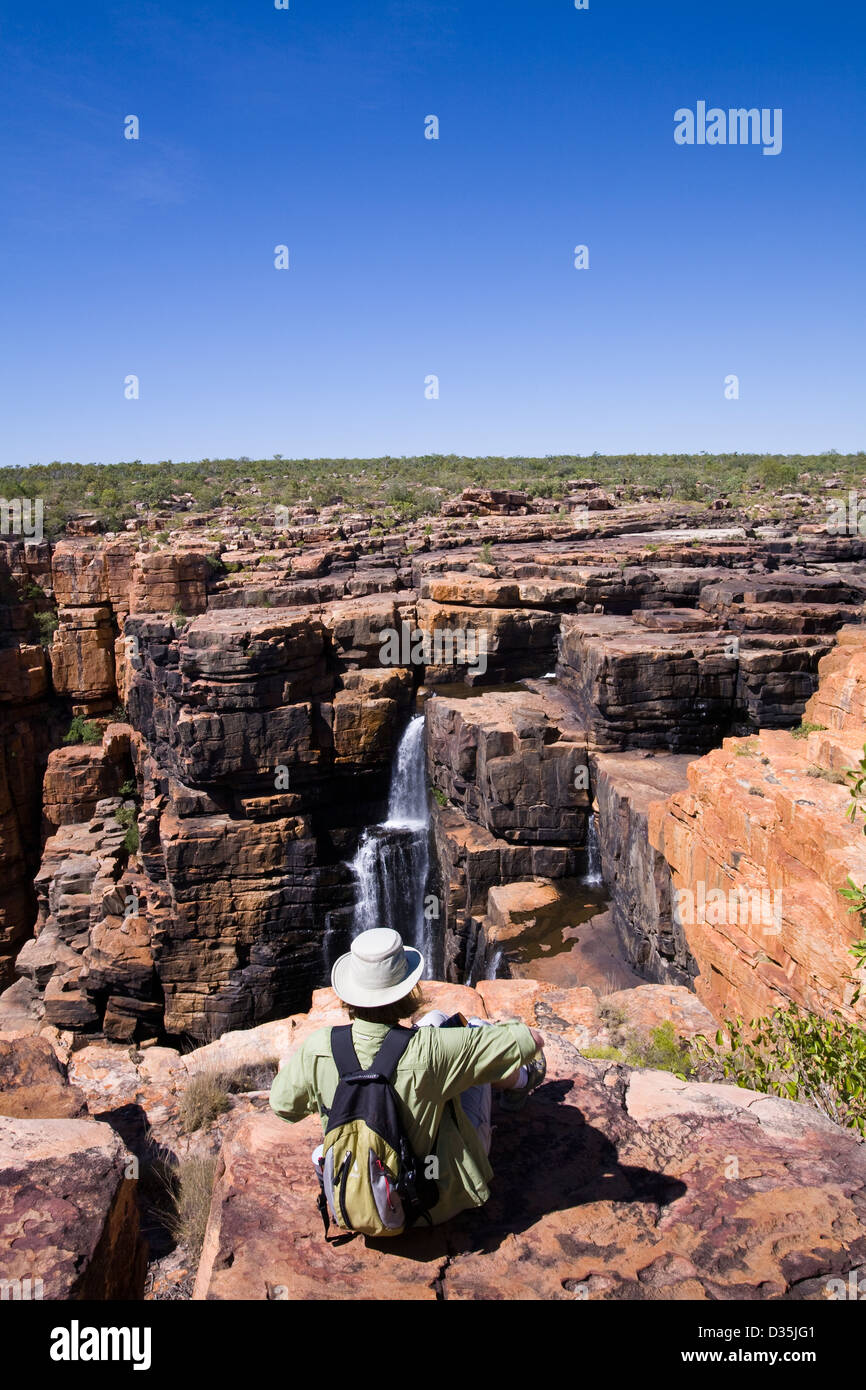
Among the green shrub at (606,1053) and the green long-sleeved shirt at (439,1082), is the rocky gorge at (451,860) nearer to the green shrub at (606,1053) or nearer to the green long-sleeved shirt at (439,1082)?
the green shrub at (606,1053)

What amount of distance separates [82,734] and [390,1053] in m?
25.5

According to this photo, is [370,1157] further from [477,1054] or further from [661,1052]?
[661,1052]

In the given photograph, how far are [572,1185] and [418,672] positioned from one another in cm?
1643

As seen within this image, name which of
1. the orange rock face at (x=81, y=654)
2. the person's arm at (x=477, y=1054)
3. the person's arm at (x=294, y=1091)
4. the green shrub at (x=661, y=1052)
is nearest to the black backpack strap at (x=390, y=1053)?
the person's arm at (x=477, y=1054)

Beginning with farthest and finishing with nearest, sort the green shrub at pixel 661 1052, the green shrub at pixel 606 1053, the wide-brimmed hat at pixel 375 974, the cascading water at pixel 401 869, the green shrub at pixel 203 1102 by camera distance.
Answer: the cascading water at pixel 401 869 → the green shrub at pixel 203 1102 → the green shrub at pixel 606 1053 → the green shrub at pixel 661 1052 → the wide-brimmed hat at pixel 375 974

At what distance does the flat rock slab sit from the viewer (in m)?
3.25

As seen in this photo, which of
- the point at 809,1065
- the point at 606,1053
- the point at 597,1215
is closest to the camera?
the point at 597,1215

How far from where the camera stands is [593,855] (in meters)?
15.2

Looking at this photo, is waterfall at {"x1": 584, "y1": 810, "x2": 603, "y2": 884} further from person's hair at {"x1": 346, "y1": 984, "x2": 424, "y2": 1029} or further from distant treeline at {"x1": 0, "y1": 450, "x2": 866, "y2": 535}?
distant treeline at {"x1": 0, "y1": 450, "x2": 866, "y2": 535}

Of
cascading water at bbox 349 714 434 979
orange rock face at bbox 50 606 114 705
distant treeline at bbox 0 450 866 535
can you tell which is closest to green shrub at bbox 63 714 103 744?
orange rock face at bbox 50 606 114 705

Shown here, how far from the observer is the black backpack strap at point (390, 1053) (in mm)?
3275

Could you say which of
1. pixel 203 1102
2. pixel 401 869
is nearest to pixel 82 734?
pixel 401 869

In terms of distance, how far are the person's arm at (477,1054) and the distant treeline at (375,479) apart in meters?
32.1
